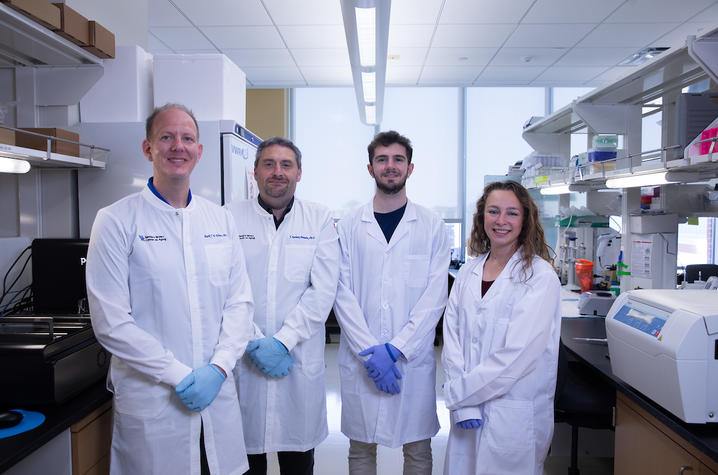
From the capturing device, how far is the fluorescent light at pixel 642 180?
1968 millimetres

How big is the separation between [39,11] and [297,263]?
50.2 inches

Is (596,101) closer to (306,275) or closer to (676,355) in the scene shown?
(676,355)

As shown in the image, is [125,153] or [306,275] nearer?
[306,275]

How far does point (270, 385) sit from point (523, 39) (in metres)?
3.97

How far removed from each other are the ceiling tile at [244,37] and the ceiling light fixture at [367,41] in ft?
3.06

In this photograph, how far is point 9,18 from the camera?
1504mm

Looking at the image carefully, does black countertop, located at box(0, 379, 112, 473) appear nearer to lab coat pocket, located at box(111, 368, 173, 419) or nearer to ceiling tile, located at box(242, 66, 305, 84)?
lab coat pocket, located at box(111, 368, 173, 419)

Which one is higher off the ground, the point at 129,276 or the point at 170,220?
the point at 170,220

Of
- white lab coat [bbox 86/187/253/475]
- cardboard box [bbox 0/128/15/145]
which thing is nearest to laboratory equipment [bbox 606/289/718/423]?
white lab coat [bbox 86/187/253/475]

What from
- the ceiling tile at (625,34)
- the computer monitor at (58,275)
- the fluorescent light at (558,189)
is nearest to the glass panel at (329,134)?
the ceiling tile at (625,34)

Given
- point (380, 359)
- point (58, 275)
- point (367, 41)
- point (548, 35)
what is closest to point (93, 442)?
point (58, 275)

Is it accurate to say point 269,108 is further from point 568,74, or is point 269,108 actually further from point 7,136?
point 7,136

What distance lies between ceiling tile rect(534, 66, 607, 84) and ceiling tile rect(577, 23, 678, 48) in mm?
687

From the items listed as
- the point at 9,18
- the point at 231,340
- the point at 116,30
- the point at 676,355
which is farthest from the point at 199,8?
the point at 676,355
